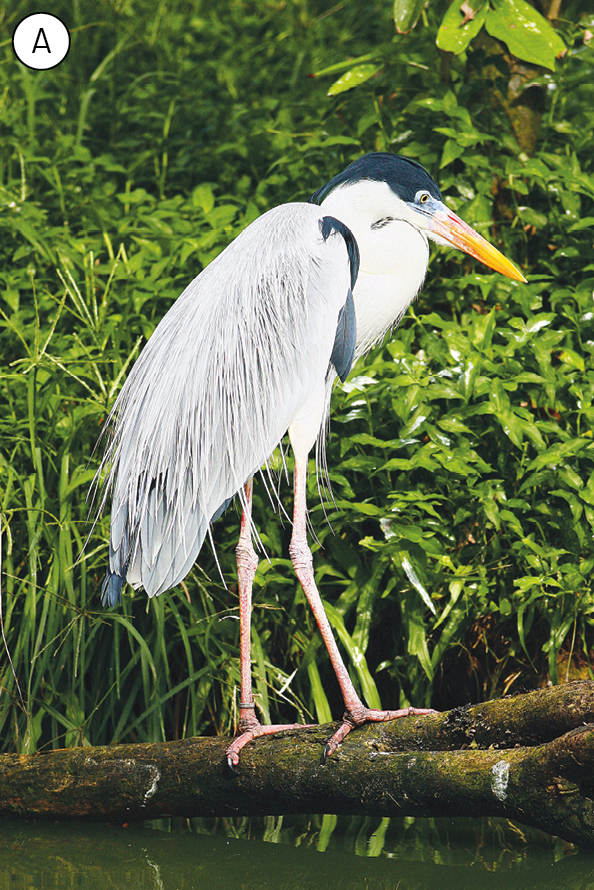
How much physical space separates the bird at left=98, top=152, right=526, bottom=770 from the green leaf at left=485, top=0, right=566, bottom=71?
860 millimetres

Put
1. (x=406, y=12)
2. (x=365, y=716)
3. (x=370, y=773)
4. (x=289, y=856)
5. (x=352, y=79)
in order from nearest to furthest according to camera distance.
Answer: (x=370, y=773) → (x=365, y=716) → (x=289, y=856) → (x=406, y=12) → (x=352, y=79)

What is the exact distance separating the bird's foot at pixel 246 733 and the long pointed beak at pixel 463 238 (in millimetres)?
1467

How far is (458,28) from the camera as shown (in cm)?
331

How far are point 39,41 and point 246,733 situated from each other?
3.90m

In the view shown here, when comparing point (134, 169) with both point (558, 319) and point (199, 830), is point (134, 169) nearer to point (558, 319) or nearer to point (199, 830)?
point (558, 319)

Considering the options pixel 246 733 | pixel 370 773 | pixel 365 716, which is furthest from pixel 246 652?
pixel 370 773

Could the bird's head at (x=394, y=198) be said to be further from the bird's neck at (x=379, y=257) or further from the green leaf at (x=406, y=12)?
the green leaf at (x=406, y=12)

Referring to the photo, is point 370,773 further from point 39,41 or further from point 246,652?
point 39,41

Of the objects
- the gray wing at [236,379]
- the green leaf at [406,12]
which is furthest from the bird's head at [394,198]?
the green leaf at [406,12]

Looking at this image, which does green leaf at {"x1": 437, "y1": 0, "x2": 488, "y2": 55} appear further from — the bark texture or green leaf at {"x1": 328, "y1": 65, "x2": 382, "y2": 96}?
the bark texture

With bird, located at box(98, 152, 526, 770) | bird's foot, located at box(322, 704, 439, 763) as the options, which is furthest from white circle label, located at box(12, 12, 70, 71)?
bird's foot, located at box(322, 704, 439, 763)

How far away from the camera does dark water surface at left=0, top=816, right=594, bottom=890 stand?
2311 millimetres

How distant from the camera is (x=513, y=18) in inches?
128

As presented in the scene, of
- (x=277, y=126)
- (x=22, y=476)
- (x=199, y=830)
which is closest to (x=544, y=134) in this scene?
(x=277, y=126)
